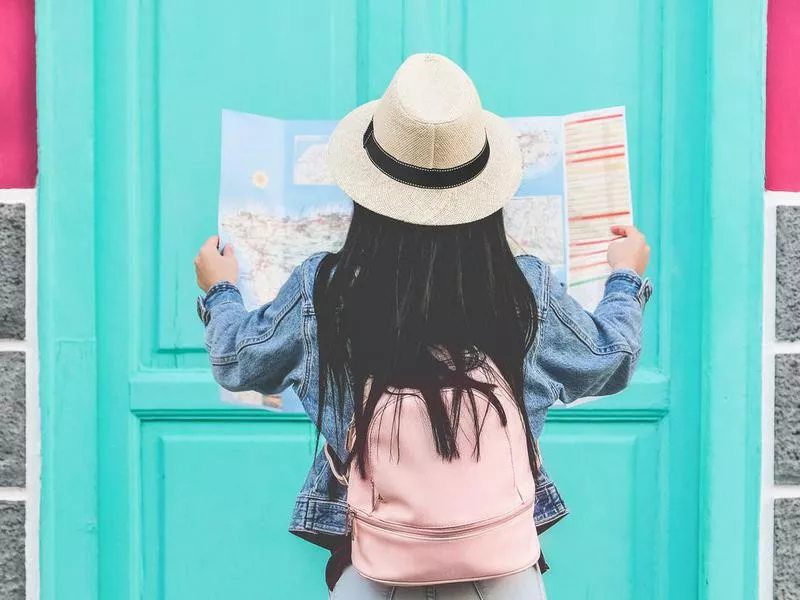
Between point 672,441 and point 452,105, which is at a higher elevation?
point 452,105

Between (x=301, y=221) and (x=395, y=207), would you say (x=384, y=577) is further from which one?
(x=301, y=221)

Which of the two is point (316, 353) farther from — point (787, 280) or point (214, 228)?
point (787, 280)

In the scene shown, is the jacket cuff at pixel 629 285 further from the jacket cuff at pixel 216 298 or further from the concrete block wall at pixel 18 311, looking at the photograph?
the concrete block wall at pixel 18 311

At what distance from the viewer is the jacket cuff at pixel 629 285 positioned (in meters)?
1.51

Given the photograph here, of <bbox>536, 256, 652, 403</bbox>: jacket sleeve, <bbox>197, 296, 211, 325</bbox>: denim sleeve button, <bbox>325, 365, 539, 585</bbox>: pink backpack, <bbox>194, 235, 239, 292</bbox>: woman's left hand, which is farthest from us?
<bbox>194, 235, 239, 292</bbox>: woman's left hand

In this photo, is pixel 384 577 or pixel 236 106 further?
pixel 236 106

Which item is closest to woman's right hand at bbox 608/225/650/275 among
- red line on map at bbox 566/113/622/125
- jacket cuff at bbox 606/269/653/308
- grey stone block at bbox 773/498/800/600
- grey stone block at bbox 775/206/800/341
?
jacket cuff at bbox 606/269/653/308

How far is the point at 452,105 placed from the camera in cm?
131

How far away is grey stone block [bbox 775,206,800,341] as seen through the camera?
6.43 feet

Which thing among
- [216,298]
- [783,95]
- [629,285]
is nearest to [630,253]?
[629,285]

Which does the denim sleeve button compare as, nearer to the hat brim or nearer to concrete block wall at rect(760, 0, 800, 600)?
the hat brim

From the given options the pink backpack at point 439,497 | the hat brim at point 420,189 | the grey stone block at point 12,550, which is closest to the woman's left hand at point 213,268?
the hat brim at point 420,189

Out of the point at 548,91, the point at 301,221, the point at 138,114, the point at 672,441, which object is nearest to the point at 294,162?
the point at 301,221

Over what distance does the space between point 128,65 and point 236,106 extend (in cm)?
28
